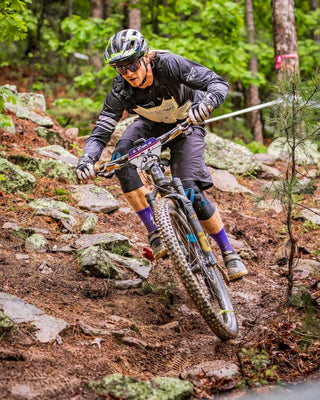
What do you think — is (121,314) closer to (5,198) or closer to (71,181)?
(5,198)

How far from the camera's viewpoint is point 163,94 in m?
4.69

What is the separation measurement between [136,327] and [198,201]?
1270 mm

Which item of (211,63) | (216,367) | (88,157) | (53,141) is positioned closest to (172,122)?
(88,157)

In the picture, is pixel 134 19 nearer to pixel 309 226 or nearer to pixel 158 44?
pixel 158 44

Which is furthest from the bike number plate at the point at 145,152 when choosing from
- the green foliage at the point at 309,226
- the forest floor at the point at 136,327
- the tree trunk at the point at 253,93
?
the tree trunk at the point at 253,93

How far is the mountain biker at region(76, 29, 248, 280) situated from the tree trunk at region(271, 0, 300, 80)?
566 centimetres

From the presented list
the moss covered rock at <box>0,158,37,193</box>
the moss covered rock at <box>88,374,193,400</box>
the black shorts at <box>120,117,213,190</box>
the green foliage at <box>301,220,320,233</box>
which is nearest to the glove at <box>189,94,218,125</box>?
the black shorts at <box>120,117,213,190</box>

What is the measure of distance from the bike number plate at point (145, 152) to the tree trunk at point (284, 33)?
252 inches

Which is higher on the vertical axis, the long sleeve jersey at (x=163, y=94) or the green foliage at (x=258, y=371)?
the long sleeve jersey at (x=163, y=94)

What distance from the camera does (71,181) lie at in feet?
25.4

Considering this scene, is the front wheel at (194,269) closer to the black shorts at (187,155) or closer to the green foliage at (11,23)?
the black shorts at (187,155)

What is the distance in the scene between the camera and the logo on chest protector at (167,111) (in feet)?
15.6

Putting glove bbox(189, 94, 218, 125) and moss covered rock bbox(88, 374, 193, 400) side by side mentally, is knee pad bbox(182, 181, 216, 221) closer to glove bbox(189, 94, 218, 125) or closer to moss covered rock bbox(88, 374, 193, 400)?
glove bbox(189, 94, 218, 125)

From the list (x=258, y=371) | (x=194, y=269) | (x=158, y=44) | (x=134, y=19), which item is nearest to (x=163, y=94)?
(x=194, y=269)
